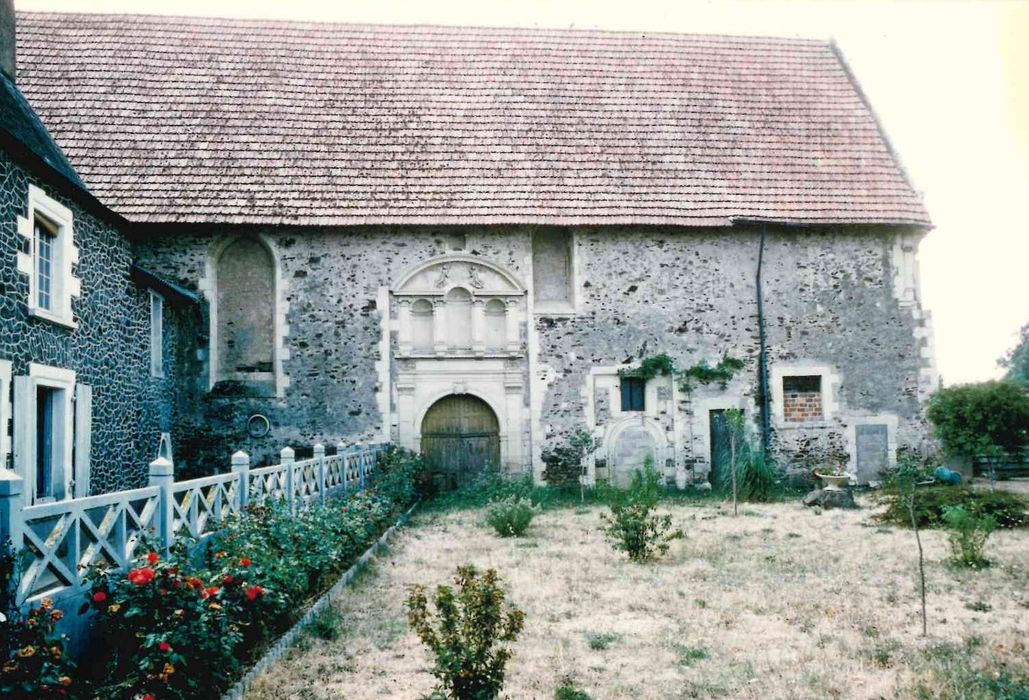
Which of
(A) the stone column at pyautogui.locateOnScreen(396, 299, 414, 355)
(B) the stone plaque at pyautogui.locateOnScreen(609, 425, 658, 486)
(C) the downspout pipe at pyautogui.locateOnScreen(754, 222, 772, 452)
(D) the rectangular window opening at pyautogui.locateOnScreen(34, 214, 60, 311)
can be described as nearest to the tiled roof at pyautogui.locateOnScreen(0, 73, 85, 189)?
(D) the rectangular window opening at pyautogui.locateOnScreen(34, 214, 60, 311)

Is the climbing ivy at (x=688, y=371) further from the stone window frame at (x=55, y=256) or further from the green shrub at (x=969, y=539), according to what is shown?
the stone window frame at (x=55, y=256)

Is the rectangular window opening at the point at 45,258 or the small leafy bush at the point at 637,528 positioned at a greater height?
the rectangular window opening at the point at 45,258

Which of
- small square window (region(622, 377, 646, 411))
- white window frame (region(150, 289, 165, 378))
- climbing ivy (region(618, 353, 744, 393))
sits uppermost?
white window frame (region(150, 289, 165, 378))

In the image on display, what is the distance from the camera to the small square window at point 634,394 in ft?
56.0

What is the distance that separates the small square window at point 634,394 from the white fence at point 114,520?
324 inches

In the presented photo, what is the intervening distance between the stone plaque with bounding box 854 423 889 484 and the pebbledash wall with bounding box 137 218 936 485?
5cm

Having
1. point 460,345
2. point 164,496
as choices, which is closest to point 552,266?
point 460,345

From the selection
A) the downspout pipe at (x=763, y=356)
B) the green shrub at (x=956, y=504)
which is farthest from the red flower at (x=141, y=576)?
the downspout pipe at (x=763, y=356)

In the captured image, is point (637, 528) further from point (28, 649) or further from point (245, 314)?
point (245, 314)

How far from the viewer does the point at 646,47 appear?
66.4 ft

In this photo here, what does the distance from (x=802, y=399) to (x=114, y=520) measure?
47.8 feet

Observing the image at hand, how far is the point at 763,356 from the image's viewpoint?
1728 centimetres

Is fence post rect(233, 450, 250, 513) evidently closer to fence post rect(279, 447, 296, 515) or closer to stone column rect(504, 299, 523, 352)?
fence post rect(279, 447, 296, 515)

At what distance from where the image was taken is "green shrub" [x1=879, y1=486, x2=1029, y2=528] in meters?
11.5
